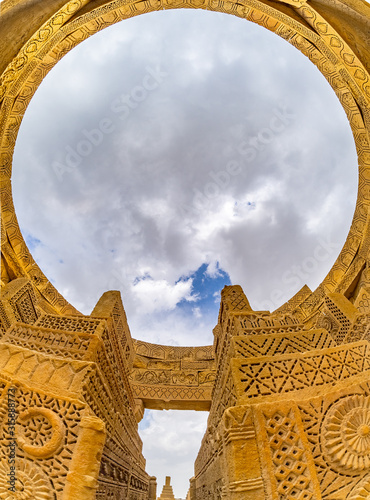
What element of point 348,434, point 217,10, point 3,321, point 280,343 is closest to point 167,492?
point 3,321

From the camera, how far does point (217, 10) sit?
7273 mm

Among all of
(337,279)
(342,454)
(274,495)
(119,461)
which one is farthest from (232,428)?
(337,279)

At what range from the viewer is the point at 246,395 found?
3090 mm

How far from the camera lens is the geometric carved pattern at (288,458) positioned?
2.49m

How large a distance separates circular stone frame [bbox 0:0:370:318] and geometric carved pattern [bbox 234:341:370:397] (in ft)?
16.0

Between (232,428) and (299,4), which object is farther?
(299,4)

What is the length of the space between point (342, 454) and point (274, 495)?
0.79 meters

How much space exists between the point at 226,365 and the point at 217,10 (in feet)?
27.8

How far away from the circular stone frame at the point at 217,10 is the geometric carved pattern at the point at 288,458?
5.91 metres

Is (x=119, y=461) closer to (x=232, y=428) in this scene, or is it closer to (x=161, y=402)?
(x=232, y=428)

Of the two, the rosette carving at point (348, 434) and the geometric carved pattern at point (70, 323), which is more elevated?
the geometric carved pattern at point (70, 323)

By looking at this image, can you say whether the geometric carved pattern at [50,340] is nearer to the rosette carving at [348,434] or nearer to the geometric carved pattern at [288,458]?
the geometric carved pattern at [288,458]

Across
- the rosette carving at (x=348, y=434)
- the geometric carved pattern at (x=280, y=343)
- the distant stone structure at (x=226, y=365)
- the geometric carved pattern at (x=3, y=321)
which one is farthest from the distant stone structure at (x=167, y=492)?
the rosette carving at (x=348, y=434)

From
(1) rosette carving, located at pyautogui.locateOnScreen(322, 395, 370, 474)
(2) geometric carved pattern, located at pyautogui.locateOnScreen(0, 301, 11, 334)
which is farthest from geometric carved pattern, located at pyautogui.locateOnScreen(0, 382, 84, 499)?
(1) rosette carving, located at pyautogui.locateOnScreen(322, 395, 370, 474)
